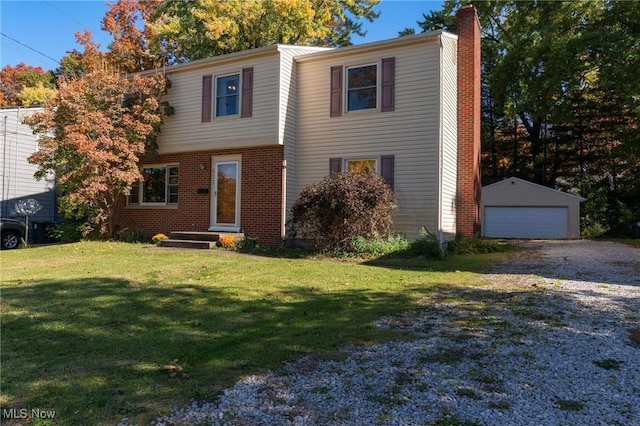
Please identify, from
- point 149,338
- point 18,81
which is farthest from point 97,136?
point 18,81

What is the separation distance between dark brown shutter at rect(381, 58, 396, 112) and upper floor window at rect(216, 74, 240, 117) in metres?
4.38

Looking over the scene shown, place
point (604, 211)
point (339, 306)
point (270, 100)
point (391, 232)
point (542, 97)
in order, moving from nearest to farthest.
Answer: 1. point (339, 306)
2. point (391, 232)
3. point (270, 100)
4. point (542, 97)
5. point (604, 211)

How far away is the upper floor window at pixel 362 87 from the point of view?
40.6ft

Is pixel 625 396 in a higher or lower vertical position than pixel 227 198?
lower

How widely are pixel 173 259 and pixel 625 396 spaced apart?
8408mm

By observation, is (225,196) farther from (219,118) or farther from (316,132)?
(316,132)

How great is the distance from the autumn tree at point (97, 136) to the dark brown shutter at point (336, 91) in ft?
18.0

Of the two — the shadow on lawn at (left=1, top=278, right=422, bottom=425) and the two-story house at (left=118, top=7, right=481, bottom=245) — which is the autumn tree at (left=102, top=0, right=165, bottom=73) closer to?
the two-story house at (left=118, top=7, right=481, bottom=245)

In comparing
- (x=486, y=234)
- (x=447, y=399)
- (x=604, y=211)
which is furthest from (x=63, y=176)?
(x=604, y=211)

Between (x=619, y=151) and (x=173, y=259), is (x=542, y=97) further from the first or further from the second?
(x=173, y=259)

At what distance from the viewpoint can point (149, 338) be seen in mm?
4145

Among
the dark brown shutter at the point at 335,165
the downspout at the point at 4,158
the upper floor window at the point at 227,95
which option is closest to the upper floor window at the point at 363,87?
the dark brown shutter at the point at 335,165

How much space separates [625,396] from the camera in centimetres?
294

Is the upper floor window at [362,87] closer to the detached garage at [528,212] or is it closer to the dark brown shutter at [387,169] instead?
the dark brown shutter at [387,169]
